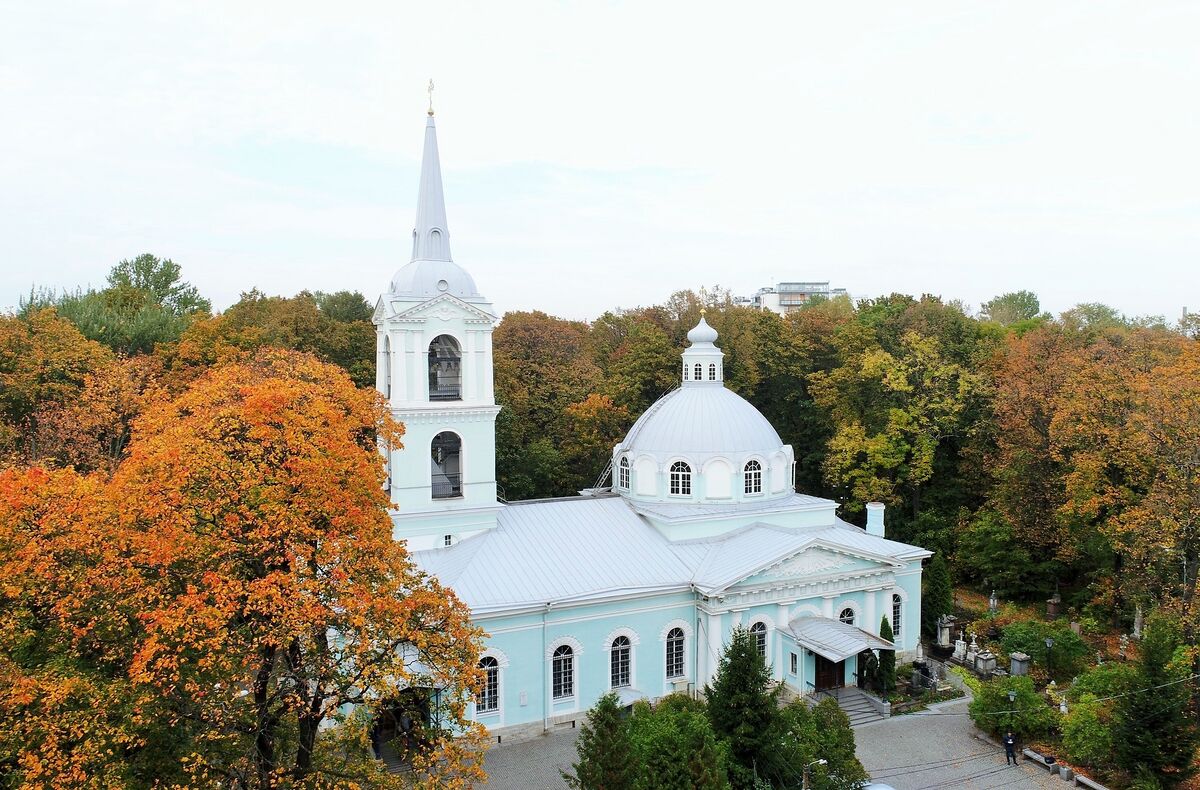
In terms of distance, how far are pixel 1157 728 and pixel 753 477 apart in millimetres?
12899

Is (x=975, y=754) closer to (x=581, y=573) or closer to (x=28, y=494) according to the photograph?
(x=581, y=573)

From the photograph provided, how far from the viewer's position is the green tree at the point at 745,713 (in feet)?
59.1

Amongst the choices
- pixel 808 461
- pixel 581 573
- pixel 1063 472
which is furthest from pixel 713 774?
pixel 808 461

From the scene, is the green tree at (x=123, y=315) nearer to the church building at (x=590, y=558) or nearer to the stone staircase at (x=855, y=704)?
the church building at (x=590, y=558)

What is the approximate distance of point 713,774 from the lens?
1541 cm

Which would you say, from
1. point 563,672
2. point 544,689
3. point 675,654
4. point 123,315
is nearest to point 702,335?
point 675,654

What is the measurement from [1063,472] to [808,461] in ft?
45.2

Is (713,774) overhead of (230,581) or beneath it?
beneath

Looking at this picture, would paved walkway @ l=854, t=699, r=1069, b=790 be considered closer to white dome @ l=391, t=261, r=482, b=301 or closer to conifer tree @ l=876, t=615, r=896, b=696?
conifer tree @ l=876, t=615, r=896, b=696

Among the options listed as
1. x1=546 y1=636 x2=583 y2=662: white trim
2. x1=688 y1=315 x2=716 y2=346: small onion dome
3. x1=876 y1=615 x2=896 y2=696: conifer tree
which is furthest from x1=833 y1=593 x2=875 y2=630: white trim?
x1=688 y1=315 x2=716 y2=346: small onion dome

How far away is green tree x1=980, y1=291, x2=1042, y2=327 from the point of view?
7475 centimetres

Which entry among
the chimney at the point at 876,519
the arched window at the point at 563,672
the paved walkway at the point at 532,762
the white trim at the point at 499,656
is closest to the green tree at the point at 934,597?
the chimney at the point at 876,519

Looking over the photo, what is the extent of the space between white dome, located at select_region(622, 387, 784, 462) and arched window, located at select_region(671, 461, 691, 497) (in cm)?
44

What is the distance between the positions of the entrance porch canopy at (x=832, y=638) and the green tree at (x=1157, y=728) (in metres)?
6.55
